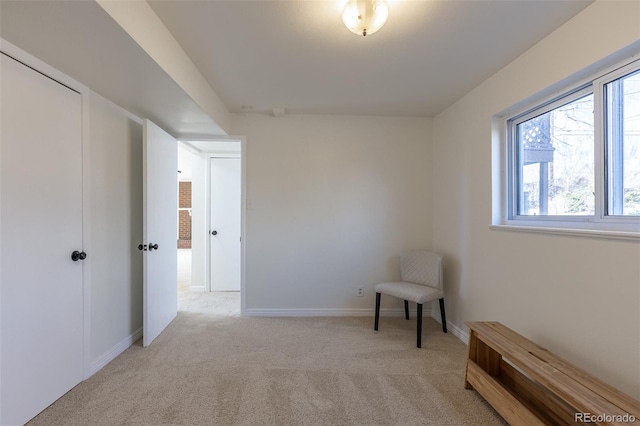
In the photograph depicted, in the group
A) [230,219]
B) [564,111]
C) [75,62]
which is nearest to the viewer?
[75,62]

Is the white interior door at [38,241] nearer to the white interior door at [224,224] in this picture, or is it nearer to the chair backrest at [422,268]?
the white interior door at [224,224]

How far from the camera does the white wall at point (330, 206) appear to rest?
10.2 ft

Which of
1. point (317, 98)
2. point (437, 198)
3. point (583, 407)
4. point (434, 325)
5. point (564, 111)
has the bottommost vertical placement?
point (434, 325)

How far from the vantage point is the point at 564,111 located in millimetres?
1745

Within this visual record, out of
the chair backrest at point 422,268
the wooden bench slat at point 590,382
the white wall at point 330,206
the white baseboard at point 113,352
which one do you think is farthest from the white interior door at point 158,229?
the wooden bench slat at point 590,382

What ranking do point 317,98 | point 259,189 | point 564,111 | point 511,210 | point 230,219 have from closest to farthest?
point 564,111 → point 511,210 → point 317,98 → point 259,189 → point 230,219

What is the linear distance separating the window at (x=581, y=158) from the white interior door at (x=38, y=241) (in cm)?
314

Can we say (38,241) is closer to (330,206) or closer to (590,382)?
(330,206)

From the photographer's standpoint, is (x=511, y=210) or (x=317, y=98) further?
(x=317, y=98)

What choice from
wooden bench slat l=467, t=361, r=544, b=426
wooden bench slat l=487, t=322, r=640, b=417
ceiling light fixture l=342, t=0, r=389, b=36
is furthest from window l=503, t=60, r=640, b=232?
ceiling light fixture l=342, t=0, r=389, b=36

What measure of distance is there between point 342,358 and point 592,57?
249 centimetres

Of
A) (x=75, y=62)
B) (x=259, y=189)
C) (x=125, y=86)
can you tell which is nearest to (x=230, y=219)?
(x=259, y=189)

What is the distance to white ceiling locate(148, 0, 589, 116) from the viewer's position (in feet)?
4.81

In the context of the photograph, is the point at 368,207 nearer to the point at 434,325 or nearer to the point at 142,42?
the point at 434,325
